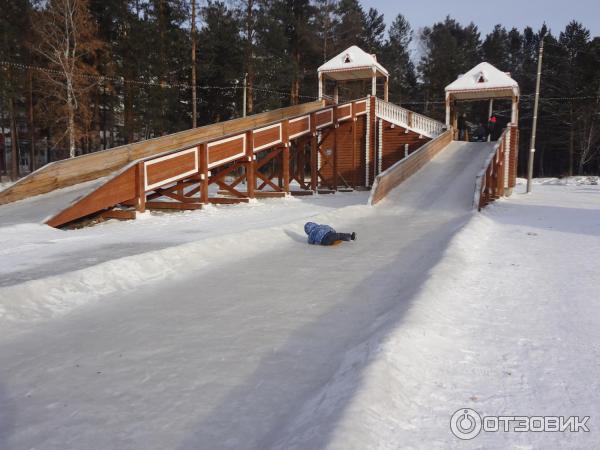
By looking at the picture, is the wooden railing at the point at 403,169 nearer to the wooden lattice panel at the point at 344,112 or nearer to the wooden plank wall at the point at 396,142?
the wooden plank wall at the point at 396,142

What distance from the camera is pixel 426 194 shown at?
1487 cm

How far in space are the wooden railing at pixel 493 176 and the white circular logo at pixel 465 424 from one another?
10.3 m

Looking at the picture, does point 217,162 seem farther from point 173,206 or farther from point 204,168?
point 173,206

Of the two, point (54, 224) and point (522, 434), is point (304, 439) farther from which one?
point (54, 224)

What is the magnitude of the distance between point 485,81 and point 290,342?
22455 millimetres

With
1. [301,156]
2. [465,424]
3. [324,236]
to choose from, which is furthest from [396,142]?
[465,424]

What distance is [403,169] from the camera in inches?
651

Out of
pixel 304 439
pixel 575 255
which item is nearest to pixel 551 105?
pixel 575 255

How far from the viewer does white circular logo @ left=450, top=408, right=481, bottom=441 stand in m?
2.64

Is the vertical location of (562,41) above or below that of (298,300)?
A: above

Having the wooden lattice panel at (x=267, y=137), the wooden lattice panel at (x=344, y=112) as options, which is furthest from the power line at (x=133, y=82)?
the wooden lattice panel at (x=267, y=137)

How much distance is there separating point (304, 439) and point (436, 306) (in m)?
2.68

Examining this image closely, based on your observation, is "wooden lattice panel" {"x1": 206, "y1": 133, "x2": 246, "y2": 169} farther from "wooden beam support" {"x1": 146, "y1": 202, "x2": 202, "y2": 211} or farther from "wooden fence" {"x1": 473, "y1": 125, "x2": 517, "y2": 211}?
"wooden fence" {"x1": 473, "y1": 125, "x2": 517, "y2": 211}

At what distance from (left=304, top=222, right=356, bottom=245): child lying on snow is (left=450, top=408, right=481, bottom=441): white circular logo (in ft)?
19.5
